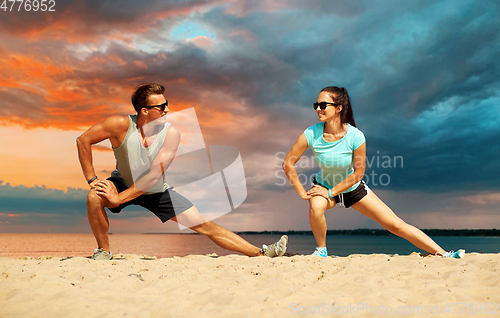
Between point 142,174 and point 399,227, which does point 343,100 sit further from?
point 142,174

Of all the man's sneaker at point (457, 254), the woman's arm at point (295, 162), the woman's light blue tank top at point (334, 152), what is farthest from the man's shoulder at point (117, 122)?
the man's sneaker at point (457, 254)

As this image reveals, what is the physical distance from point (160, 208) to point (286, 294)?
2830mm

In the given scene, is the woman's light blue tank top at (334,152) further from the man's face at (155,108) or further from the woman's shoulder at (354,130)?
the man's face at (155,108)

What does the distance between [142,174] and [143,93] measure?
1.15 m

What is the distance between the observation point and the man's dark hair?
4.86m

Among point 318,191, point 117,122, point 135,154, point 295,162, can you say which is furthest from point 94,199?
point 318,191

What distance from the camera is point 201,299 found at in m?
2.64

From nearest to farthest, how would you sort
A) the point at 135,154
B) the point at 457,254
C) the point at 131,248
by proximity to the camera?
the point at 457,254
the point at 135,154
the point at 131,248

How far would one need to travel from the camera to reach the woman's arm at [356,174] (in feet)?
15.9

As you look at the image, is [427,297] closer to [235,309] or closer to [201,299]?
[235,309]

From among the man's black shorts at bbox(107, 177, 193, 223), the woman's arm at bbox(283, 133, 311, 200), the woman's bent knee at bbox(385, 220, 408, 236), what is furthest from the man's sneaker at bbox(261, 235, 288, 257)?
the woman's bent knee at bbox(385, 220, 408, 236)

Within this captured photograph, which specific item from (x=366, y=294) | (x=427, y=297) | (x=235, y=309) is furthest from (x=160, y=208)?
(x=427, y=297)

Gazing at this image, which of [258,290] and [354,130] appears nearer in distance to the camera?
[258,290]

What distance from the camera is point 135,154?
4.89 meters
